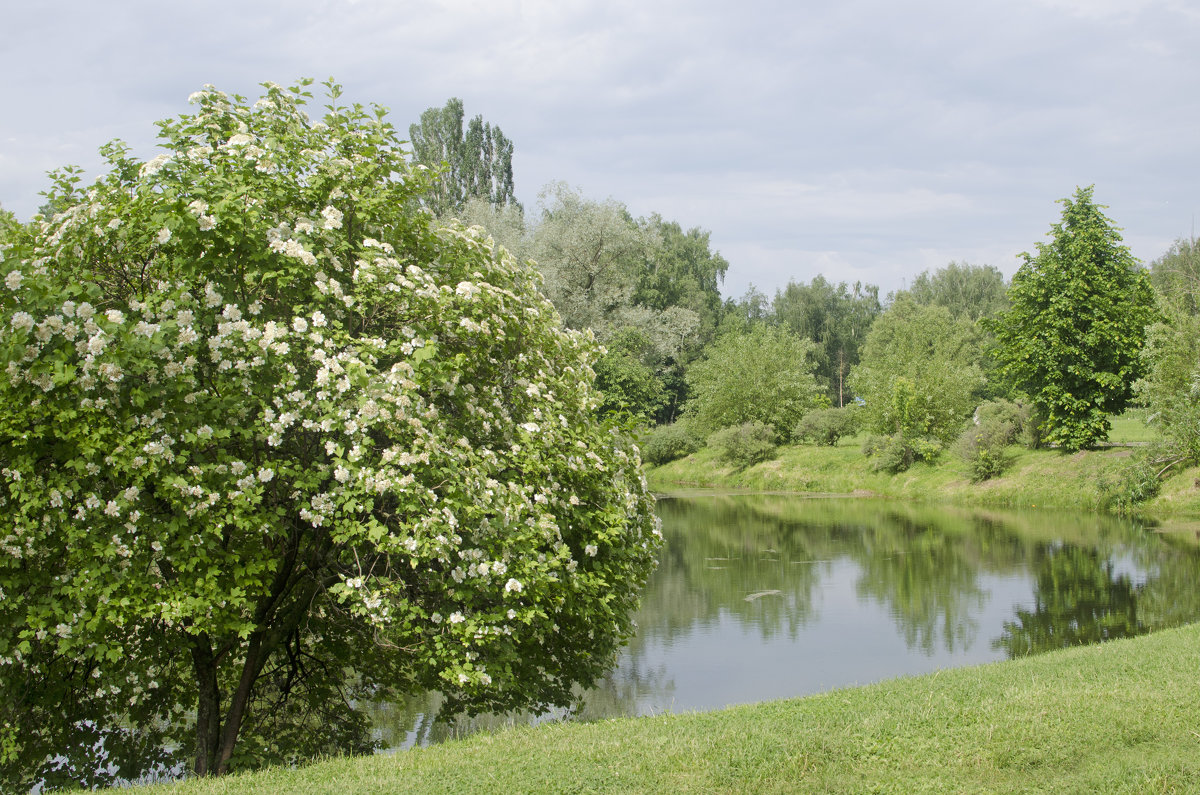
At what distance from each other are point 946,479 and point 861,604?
2254 centimetres

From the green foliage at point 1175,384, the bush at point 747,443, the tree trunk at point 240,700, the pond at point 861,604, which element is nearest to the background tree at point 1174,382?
the green foliage at point 1175,384

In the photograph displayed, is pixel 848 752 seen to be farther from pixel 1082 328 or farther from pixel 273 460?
pixel 1082 328

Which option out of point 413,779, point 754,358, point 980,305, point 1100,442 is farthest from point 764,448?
point 413,779

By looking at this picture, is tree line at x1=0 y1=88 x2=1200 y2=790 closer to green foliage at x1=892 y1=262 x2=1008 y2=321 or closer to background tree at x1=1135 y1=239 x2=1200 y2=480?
background tree at x1=1135 y1=239 x2=1200 y2=480

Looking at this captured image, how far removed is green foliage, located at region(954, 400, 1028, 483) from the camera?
125 feet

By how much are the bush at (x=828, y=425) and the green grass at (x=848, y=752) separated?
42.1 meters

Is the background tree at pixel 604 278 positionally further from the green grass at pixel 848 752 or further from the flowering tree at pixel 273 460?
the green grass at pixel 848 752

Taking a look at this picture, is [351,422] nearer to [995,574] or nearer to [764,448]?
[995,574]

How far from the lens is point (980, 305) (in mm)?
80000

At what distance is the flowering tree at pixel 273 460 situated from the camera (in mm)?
7273

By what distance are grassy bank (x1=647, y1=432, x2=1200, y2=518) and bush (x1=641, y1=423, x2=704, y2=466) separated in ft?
2.50

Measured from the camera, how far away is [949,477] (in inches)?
1575

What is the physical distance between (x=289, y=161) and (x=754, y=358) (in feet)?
154

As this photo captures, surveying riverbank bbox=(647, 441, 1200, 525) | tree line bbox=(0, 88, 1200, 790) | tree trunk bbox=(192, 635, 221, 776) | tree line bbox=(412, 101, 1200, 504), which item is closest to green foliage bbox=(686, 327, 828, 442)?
tree line bbox=(412, 101, 1200, 504)
